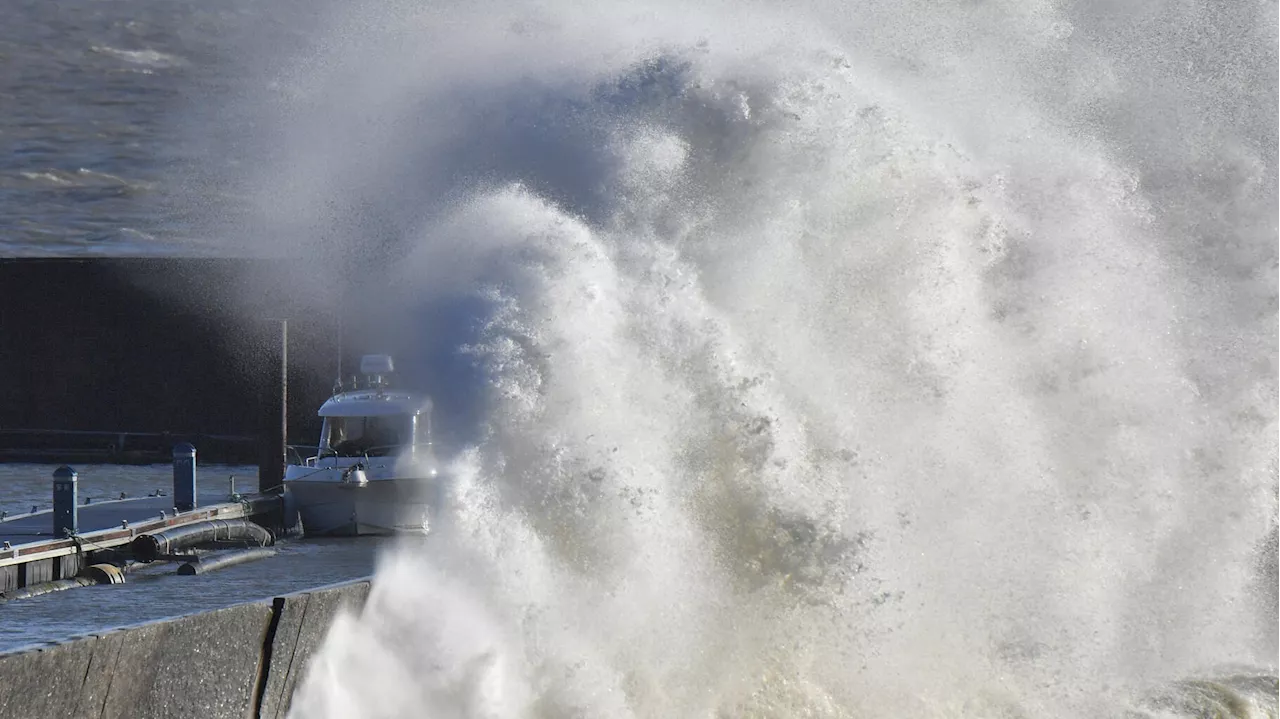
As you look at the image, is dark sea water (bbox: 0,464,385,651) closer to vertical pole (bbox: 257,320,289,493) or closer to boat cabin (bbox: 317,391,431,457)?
vertical pole (bbox: 257,320,289,493)

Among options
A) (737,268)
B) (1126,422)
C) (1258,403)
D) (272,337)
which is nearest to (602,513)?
(737,268)

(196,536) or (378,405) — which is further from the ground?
(378,405)

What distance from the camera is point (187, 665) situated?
21.4ft

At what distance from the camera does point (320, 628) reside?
7.45 metres

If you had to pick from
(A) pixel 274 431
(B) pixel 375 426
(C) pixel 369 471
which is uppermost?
(B) pixel 375 426

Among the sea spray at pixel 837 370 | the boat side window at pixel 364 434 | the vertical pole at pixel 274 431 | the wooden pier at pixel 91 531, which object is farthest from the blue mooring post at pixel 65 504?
the boat side window at pixel 364 434

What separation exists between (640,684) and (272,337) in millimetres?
14364

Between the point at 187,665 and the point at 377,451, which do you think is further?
the point at 377,451

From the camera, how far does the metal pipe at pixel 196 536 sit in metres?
16.7

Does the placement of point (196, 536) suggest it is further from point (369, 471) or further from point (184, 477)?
point (369, 471)

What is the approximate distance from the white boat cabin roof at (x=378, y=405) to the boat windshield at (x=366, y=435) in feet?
0.28

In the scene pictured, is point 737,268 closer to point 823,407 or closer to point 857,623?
point 823,407

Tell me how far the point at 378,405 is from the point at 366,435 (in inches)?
16.8

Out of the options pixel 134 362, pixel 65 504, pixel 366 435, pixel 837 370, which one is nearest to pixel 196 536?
pixel 65 504
